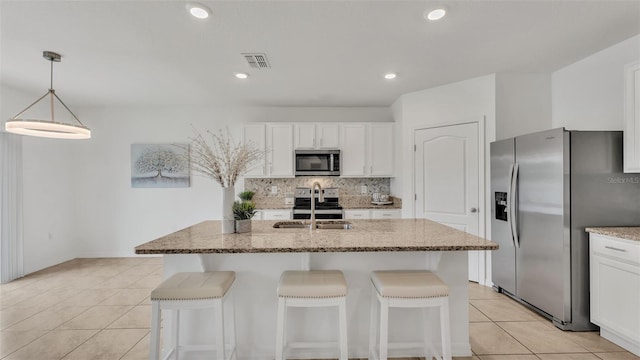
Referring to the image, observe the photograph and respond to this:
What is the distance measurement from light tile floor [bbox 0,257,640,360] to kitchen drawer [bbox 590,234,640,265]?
2.29ft

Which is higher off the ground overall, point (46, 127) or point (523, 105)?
point (523, 105)

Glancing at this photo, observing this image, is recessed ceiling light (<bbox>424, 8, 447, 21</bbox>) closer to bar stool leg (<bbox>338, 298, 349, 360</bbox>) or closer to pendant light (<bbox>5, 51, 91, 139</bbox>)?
bar stool leg (<bbox>338, 298, 349, 360</bbox>)

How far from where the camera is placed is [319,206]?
4488mm

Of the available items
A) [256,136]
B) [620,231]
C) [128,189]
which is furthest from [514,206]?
[128,189]

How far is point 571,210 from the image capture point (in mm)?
2375

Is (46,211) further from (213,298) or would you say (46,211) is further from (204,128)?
(213,298)

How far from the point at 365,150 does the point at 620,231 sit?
298 cm

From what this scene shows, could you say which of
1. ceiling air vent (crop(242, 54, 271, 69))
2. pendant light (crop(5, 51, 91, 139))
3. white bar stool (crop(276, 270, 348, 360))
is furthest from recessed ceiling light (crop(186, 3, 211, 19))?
white bar stool (crop(276, 270, 348, 360))

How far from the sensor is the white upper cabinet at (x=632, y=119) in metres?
2.20

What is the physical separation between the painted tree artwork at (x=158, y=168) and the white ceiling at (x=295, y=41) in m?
1.20

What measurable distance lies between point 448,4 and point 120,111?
5.04 m

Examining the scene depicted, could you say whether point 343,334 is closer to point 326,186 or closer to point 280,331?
point 280,331

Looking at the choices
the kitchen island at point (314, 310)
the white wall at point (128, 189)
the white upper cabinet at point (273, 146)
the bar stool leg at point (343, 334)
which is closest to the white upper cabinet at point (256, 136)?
the white upper cabinet at point (273, 146)

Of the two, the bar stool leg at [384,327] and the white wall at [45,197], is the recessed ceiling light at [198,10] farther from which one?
the white wall at [45,197]
